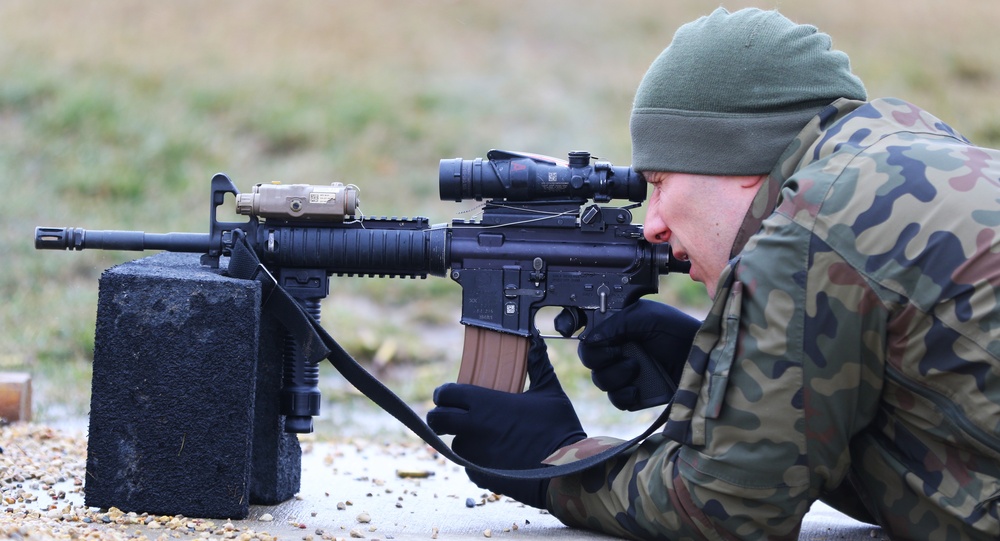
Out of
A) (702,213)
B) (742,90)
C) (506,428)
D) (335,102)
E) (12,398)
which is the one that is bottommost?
(12,398)

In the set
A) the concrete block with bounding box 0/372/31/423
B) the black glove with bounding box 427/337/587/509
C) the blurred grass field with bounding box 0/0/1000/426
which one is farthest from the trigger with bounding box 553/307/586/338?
the blurred grass field with bounding box 0/0/1000/426

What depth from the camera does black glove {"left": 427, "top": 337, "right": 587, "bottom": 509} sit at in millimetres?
3574

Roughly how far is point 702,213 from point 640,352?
0.78 metres

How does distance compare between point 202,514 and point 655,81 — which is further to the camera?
point 202,514

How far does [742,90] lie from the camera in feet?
10.3

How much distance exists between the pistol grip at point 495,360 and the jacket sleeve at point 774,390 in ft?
2.92

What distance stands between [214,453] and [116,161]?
24.6 ft

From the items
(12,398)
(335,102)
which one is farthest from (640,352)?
(335,102)

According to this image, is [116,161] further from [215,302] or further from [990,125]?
[990,125]

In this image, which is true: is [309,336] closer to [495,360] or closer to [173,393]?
[173,393]

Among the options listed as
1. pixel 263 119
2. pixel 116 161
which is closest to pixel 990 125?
pixel 263 119

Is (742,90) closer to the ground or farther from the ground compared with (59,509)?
farther from the ground

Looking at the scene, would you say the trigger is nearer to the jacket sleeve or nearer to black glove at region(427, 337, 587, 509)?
black glove at region(427, 337, 587, 509)

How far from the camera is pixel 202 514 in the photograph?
3588mm
